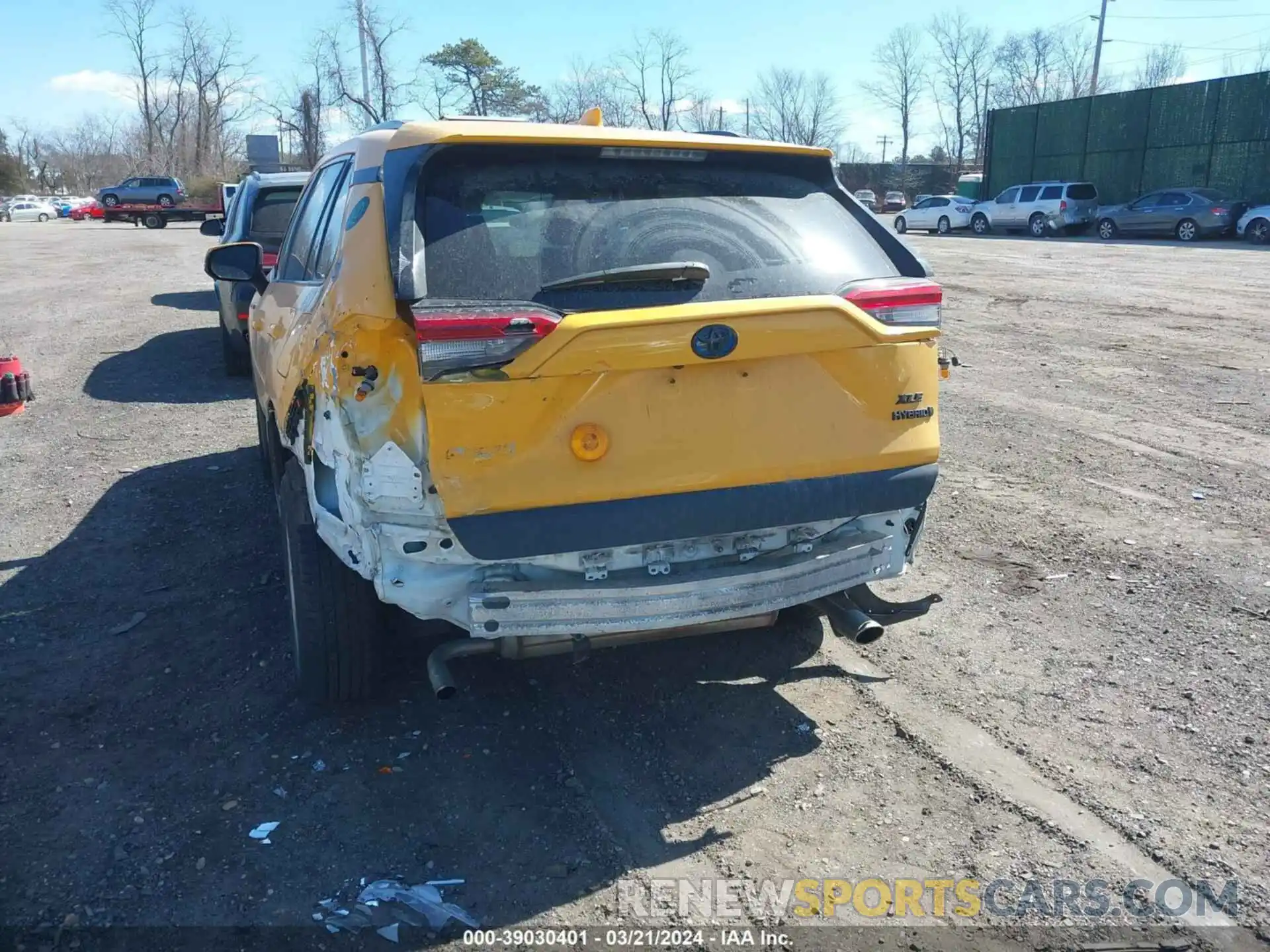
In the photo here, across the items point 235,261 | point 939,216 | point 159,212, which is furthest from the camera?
point 159,212

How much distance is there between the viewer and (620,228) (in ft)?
10.4

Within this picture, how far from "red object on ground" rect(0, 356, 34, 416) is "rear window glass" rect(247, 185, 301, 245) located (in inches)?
92.2

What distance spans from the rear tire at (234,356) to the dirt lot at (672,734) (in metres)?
3.42

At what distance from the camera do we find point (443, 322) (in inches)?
108

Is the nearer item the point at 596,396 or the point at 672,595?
the point at 596,396

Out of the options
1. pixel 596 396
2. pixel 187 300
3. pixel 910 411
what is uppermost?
pixel 596 396

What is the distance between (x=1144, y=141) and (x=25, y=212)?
6172 centimetres

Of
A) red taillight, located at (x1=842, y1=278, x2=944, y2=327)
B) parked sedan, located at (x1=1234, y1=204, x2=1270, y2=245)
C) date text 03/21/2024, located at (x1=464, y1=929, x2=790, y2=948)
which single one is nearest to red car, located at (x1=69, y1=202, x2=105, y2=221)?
parked sedan, located at (x1=1234, y1=204, x2=1270, y2=245)

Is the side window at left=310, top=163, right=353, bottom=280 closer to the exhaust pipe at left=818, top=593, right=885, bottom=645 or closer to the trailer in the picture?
the exhaust pipe at left=818, top=593, right=885, bottom=645

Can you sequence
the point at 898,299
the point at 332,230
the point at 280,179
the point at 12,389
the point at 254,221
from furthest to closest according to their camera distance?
1. the point at 280,179
2. the point at 254,221
3. the point at 12,389
4. the point at 332,230
5. the point at 898,299

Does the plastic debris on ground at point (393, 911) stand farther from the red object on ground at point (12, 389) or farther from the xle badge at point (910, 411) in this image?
the red object on ground at point (12, 389)

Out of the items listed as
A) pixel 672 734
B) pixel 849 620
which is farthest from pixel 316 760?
pixel 849 620

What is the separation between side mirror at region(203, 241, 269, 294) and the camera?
484 centimetres

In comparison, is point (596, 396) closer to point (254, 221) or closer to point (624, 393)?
point (624, 393)
